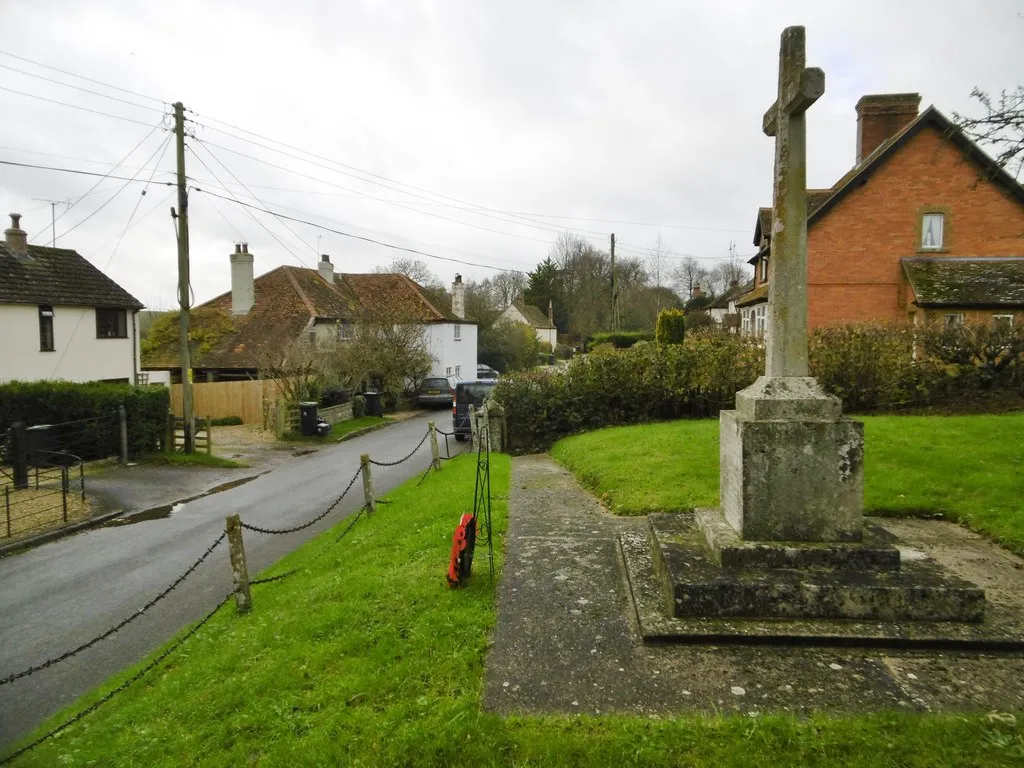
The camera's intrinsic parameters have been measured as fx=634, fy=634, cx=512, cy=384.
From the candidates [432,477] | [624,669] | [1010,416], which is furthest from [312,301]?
[624,669]

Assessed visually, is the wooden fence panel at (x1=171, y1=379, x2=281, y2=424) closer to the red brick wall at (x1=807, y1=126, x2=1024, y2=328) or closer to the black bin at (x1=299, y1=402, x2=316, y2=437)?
the black bin at (x1=299, y1=402, x2=316, y2=437)

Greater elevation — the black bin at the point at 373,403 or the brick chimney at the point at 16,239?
the brick chimney at the point at 16,239

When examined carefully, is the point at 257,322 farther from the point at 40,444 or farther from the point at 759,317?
the point at 759,317

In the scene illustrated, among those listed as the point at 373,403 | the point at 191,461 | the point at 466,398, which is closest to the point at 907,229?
the point at 466,398

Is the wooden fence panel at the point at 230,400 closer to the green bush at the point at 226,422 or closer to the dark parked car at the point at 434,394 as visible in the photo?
the green bush at the point at 226,422

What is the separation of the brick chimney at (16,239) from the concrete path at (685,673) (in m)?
29.0

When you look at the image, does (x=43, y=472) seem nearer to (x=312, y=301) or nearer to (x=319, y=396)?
(x=319, y=396)

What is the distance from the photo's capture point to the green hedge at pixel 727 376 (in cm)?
1473

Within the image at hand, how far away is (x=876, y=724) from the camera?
348 cm

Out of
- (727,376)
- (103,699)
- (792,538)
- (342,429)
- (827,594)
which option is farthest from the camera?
(342,429)

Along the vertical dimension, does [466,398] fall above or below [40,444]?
above

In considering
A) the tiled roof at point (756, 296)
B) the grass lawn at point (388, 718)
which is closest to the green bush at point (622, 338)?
the tiled roof at point (756, 296)

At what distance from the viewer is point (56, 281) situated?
84.3ft

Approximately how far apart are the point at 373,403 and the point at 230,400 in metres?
6.17
